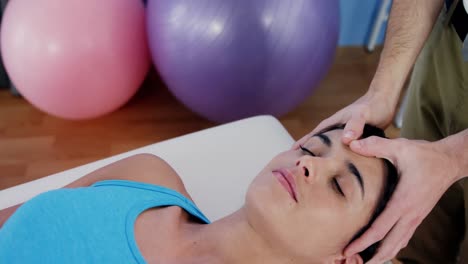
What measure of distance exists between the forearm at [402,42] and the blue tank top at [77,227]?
64 cm

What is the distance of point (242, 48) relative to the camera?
5.58 feet

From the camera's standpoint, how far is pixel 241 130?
1443 mm

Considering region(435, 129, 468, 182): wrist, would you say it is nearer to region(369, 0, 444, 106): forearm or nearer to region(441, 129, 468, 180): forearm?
region(441, 129, 468, 180): forearm

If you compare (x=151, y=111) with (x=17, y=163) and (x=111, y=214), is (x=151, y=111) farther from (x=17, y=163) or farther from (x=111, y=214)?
(x=111, y=214)

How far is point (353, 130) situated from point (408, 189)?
0.17 m

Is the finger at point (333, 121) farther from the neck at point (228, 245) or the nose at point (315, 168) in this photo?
the neck at point (228, 245)

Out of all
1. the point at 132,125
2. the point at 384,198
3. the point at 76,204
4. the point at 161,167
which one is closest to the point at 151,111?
the point at 132,125

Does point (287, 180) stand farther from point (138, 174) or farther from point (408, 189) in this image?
point (138, 174)

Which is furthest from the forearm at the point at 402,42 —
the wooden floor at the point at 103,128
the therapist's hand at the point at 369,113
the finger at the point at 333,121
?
the wooden floor at the point at 103,128

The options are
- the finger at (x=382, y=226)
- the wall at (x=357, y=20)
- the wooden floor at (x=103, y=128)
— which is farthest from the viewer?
the wall at (x=357, y=20)

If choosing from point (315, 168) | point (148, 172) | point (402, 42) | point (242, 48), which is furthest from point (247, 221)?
point (242, 48)

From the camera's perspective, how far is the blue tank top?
87cm

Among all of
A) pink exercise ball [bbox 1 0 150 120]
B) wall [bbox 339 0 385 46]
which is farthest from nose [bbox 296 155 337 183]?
wall [bbox 339 0 385 46]

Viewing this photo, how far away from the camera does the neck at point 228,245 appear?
0.95 m
